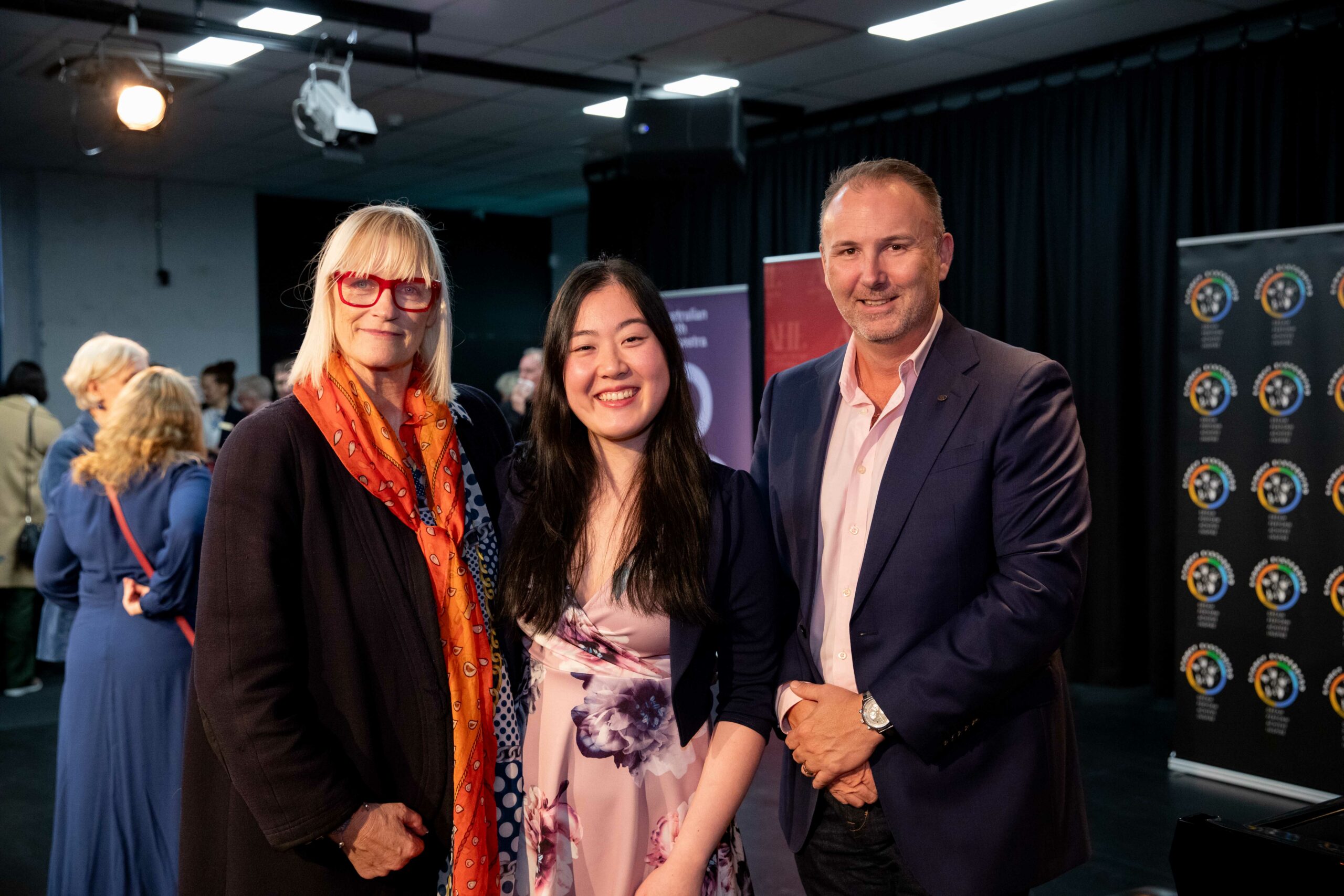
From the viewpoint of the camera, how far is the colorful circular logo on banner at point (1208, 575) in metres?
4.33

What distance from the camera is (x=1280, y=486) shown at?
4172 millimetres

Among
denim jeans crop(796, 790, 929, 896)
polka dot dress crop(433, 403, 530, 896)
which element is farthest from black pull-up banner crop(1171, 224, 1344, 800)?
polka dot dress crop(433, 403, 530, 896)

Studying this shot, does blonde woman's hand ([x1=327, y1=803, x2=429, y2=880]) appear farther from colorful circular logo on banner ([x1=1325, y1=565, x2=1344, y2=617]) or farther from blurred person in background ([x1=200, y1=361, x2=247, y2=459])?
blurred person in background ([x1=200, y1=361, x2=247, y2=459])

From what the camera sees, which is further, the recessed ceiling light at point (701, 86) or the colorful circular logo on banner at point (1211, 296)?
the recessed ceiling light at point (701, 86)

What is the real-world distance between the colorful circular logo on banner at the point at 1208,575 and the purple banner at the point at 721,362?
221 cm

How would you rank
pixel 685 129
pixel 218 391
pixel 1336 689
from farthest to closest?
pixel 218 391 < pixel 685 129 < pixel 1336 689

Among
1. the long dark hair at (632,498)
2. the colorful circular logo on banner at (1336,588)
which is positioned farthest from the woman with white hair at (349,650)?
the colorful circular logo on banner at (1336,588)

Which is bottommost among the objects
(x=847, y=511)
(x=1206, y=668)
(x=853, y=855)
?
(x=1206, y=668)

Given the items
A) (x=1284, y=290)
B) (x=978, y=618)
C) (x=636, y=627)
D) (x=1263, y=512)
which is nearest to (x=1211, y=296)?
(x=1284, y=290)

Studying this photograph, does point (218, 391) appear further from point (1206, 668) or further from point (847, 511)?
point (847, 511)

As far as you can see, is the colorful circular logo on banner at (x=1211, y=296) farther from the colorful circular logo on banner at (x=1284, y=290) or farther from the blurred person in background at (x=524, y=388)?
the blurred person in background at (x=524, y=388)

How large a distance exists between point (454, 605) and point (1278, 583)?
3655mm

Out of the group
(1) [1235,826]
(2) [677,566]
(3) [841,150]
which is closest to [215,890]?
(2) [677,566]

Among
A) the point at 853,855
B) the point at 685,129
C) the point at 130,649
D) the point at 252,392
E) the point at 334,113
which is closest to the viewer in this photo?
the point at 853,855
